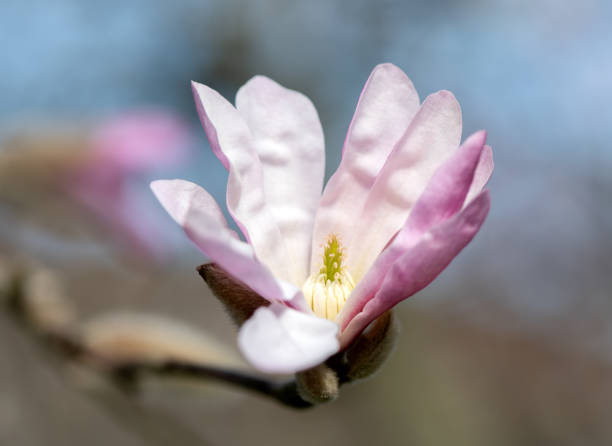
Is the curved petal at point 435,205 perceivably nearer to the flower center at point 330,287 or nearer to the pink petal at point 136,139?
the flower center at point 330,287

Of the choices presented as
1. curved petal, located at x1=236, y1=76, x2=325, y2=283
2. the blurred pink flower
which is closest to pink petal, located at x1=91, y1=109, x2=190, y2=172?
the blurred pink flower

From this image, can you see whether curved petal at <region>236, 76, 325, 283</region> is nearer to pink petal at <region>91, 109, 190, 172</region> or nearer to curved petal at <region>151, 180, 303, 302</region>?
curved petal at <region>151, 180, 303, 302</region>

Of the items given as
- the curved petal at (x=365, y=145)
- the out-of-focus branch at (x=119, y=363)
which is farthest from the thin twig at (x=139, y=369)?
the curved petal at (x=365, y=145)

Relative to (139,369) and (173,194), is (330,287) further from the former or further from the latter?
(139,369)

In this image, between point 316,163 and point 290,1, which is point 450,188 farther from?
point 290,1

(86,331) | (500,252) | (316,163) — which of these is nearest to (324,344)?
(316,163)

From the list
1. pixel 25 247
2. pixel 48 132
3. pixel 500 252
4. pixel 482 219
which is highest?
pixel 482 219

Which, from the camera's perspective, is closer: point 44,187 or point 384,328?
point 384,328
